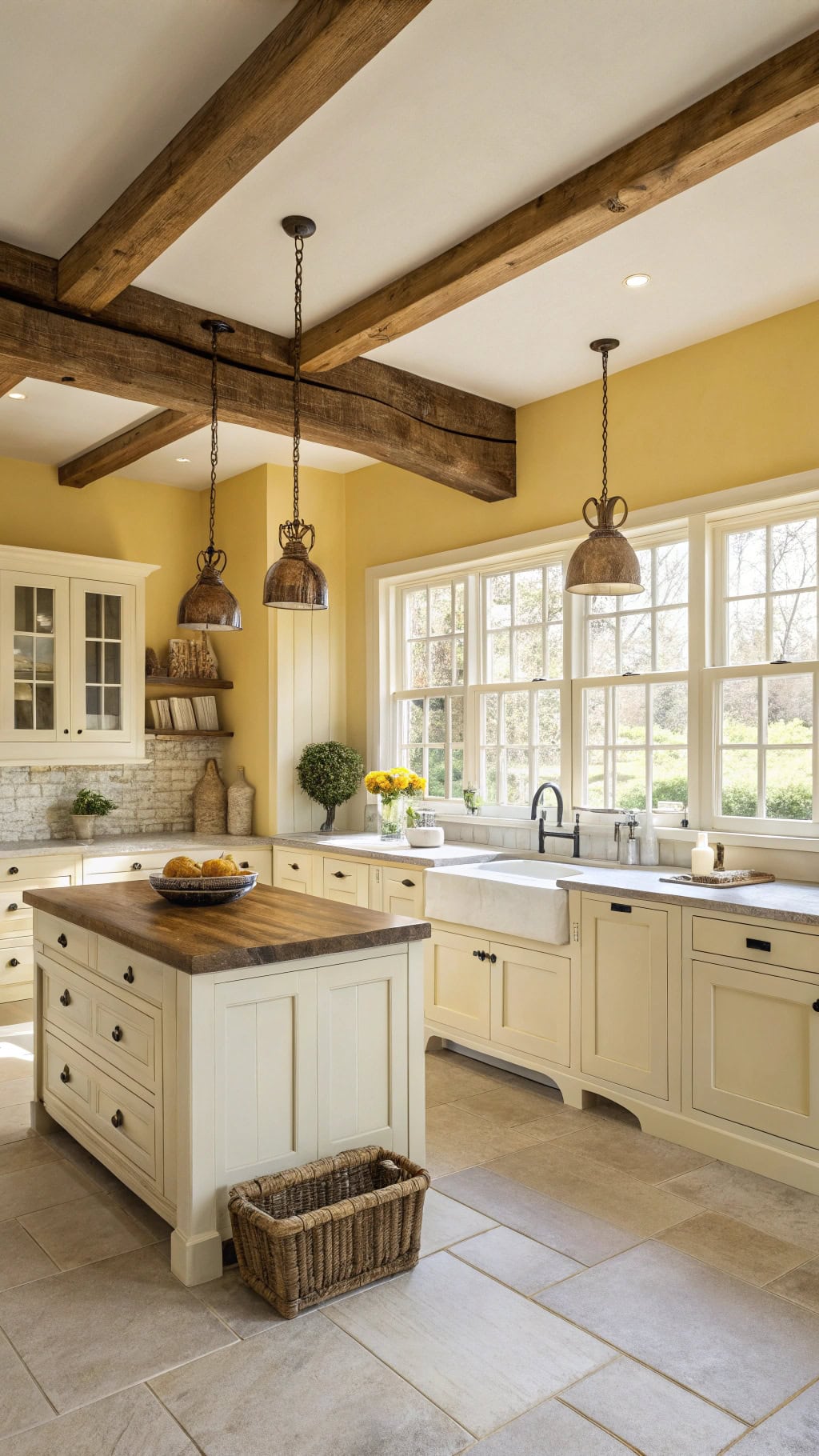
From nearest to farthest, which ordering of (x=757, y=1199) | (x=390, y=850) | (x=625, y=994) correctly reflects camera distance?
(x=757, y=1199) < (x=625, y=994) < (x=390, y=850)

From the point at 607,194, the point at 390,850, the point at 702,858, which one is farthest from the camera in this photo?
the point at 390,850

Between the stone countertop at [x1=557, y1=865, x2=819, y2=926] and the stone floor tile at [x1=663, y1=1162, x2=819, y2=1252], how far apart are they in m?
0.77

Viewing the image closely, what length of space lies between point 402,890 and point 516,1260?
2.20m

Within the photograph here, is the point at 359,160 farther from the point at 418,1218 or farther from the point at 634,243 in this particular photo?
the point at 418,1218

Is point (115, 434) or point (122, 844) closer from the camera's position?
point (115, 434)

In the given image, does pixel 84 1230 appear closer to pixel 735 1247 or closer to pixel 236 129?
pixel 735 1247

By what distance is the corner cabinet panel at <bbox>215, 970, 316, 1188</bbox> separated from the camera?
2600 millimetres

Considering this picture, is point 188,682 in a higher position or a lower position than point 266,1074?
higher

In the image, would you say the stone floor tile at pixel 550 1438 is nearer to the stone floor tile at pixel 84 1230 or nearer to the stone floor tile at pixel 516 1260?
the stone floor tile at pixel 516 1260

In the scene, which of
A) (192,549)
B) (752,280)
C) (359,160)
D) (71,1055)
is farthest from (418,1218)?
(192,549)

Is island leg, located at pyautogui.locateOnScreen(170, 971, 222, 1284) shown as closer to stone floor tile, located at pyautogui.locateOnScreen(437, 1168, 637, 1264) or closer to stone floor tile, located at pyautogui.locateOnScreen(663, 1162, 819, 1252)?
stone floor tile, located at pyautogui.locateOnScreen(437, 1168, 637, 1264)

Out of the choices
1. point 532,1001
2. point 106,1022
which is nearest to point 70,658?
point 106,1022

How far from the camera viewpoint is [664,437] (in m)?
4.35

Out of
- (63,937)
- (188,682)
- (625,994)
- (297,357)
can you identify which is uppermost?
(297,357)
